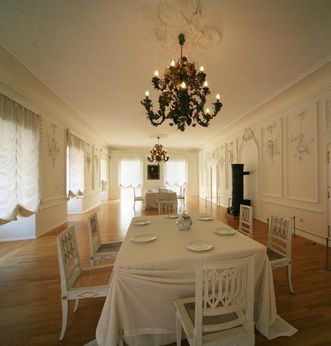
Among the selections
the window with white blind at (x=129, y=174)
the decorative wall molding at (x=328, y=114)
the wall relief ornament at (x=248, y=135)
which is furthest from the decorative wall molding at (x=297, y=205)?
the window with white blind at (x=129, y=174)

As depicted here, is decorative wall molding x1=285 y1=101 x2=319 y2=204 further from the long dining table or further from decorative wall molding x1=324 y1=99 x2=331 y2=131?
the long dining table

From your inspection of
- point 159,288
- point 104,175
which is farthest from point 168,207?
point 104,175

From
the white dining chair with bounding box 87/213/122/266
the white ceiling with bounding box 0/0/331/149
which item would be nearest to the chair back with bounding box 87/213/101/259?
the white dining chair with bounding box 87/213/122/266

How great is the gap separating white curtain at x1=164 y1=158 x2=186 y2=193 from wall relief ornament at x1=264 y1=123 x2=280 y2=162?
22.7ft

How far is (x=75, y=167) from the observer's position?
20.2ft

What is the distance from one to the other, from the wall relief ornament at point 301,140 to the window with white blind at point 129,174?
8.55 meters

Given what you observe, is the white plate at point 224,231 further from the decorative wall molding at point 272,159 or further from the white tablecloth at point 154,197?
the white tablecloth at point 154,197

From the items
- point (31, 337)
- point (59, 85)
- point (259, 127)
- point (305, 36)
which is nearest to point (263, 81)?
point (305, 36)

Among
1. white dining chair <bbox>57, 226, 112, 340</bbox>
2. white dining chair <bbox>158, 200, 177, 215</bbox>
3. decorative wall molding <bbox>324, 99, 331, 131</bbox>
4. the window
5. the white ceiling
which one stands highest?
the white ceiling

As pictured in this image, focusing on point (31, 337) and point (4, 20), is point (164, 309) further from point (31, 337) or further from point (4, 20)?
point (4, 20)

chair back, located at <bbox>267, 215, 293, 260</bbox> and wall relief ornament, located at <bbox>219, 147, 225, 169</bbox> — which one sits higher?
wall relief ornament, located at <bbox>219, 147, 225, 169</bbox>

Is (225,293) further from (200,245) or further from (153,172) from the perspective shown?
(153,172)

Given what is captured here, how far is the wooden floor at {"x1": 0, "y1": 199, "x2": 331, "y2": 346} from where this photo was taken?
168 centimetres

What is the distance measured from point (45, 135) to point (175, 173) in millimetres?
8140
